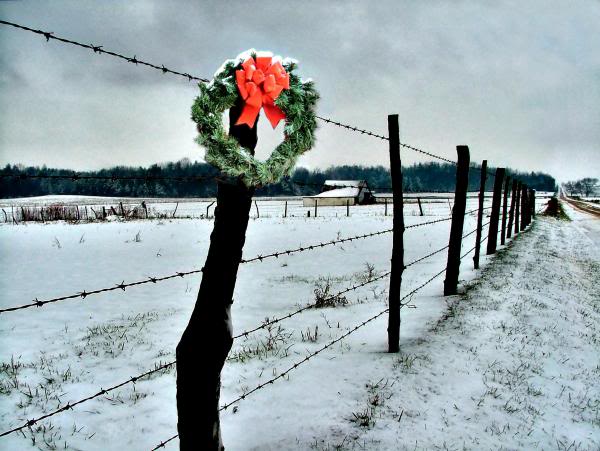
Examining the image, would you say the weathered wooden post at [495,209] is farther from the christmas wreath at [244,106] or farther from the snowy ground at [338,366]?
the christmas wreath at [244,106]

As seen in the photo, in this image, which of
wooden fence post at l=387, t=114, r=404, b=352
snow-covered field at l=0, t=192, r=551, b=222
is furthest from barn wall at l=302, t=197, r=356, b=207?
wooden fence post at l=387, t=114, r=404, b=352

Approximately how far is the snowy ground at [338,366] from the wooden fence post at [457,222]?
339 millimetres

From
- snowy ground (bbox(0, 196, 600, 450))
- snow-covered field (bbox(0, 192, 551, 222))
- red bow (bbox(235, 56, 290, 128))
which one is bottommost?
snowy ground (bbox(0, 196, 600, 450))

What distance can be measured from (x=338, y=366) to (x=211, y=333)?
204cm

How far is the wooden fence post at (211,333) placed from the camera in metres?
2.00

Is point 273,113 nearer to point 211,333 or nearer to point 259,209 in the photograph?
point 211,333

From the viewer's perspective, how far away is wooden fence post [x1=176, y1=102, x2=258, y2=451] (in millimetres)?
2004

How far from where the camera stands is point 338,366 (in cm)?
378

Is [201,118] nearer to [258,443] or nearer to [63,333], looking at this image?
[258,443]

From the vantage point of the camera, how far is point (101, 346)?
183 inches

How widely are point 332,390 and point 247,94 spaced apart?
2455 millimetres

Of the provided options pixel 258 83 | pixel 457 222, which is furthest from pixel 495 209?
pixel 258 83

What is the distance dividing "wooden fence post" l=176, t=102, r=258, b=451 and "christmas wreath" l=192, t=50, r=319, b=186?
0.38 feet

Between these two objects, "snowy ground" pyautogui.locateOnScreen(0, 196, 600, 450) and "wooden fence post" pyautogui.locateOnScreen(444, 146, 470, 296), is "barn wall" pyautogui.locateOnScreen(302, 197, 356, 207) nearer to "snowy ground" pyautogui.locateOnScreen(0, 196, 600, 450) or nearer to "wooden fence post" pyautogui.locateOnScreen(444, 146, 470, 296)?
"snowy ground" pyautogui.locateOnScreen(0, 196, 600, 450)
